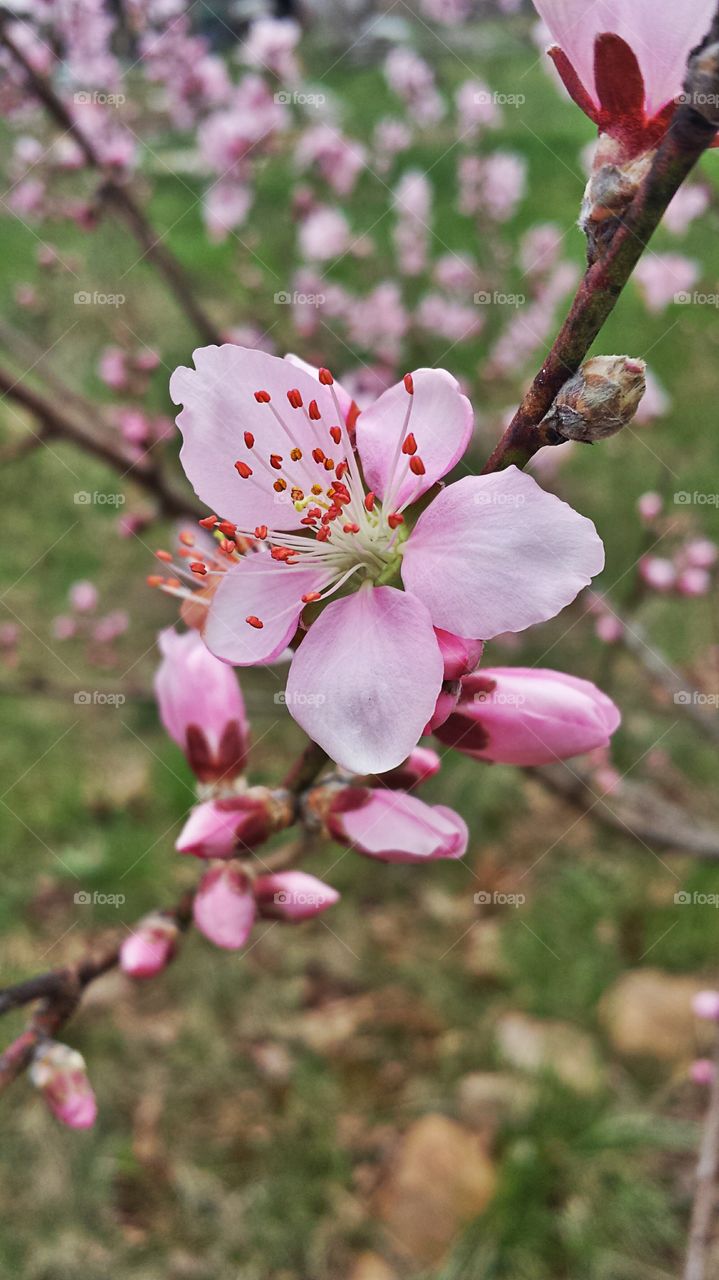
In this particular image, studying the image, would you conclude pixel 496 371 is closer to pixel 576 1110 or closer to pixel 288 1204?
pixel 576 1110

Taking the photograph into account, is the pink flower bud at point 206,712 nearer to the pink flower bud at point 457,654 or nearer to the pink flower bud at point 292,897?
the pink flower bud at point 292,897

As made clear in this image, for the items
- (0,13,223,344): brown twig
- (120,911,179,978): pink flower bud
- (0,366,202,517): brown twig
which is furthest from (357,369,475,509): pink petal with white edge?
(0,13,223,344): brown twig

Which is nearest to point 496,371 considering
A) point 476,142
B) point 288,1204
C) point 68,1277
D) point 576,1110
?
point 476,142

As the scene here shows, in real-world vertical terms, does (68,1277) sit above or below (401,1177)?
above

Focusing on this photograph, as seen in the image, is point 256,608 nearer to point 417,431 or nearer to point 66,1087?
point 417,431

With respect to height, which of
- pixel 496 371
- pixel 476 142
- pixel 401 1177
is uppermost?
pixel 476 142

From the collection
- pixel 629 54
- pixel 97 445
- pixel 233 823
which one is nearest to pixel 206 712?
pixel 233 823
